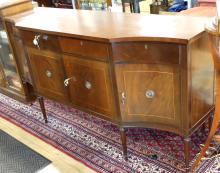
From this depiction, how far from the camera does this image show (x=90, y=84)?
5.79 ft

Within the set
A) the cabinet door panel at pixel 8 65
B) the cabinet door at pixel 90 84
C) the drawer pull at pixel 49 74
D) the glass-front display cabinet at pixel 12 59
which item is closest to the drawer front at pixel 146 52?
the cabinet door at pixel 90 84

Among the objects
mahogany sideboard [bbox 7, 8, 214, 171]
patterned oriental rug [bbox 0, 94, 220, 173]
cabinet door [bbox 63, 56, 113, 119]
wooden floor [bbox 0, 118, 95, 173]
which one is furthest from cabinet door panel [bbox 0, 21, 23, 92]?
cabinet door [bbox 63, 56, 113, 119]

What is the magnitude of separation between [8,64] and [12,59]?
0.12m

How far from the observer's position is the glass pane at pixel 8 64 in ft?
8.25

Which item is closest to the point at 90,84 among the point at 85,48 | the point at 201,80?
the point at 85,48

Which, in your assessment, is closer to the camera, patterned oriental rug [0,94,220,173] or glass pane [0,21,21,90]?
patterned oriental rug [0,94,220,173]

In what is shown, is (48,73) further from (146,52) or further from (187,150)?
(187,150)

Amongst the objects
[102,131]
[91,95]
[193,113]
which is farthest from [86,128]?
[193,113]

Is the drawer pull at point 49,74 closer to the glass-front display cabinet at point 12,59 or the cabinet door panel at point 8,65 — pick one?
the glass-front display cabinet at point 12,59

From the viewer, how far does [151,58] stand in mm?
1477

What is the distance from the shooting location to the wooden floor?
1.90m

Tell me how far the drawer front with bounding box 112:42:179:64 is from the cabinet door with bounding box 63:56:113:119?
0.12 meters

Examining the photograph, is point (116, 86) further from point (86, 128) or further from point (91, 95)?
point (86, 128)

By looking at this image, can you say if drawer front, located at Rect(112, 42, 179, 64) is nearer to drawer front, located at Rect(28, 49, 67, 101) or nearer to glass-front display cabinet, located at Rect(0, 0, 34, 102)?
drawer front, located at Rect(28, 49, 67, 101)
